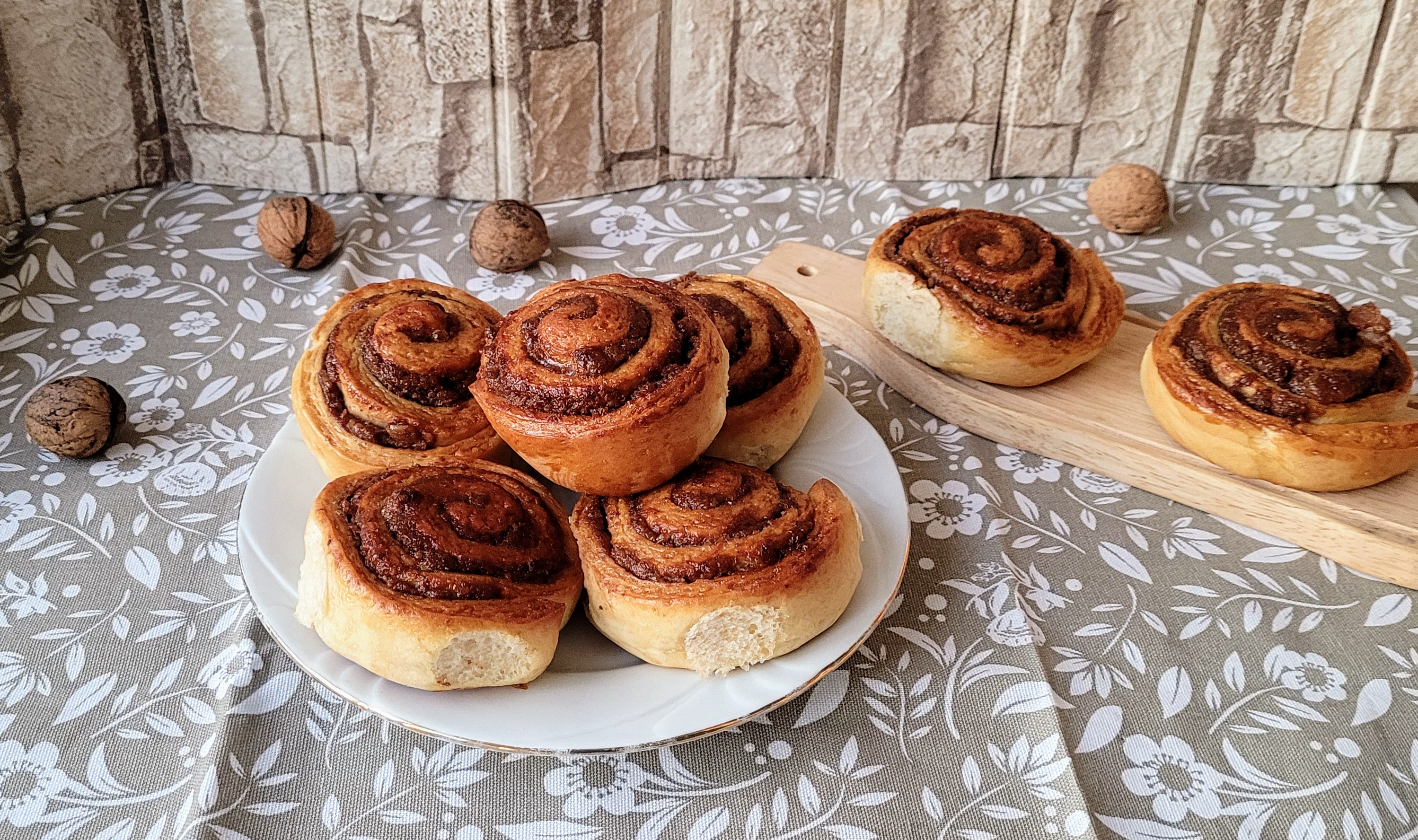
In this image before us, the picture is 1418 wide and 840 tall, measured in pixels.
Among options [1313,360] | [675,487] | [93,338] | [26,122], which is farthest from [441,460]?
[26,122]

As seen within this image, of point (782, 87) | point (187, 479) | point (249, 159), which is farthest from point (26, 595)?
point (782, 87)

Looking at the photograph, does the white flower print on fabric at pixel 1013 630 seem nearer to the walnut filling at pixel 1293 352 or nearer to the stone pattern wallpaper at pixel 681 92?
the walnut filling at pixel 1293 352

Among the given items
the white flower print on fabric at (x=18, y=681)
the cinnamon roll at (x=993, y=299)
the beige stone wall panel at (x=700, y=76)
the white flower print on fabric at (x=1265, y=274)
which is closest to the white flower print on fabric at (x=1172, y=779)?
the cinnamon roll at (x=993, y=299)

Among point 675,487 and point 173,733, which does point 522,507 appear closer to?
point 675,487

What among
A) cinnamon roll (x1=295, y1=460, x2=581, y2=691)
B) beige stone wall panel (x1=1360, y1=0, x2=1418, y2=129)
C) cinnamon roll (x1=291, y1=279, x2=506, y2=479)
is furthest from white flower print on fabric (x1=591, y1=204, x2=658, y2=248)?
beige stone wall panel (x1=1360, y1=0, x2=1418, y2=129)

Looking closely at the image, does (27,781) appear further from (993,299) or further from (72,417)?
(993,299)

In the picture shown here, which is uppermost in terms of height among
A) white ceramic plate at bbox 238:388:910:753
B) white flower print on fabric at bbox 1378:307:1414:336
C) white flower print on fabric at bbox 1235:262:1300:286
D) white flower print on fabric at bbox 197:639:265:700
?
white flower print on fabric at bbox 1235:262:1300:286

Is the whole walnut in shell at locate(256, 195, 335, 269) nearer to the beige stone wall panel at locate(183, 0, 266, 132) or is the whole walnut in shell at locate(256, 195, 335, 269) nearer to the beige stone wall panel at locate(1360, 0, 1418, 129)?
the beige stone wall panel at locate(183, 0, 266, 132)
